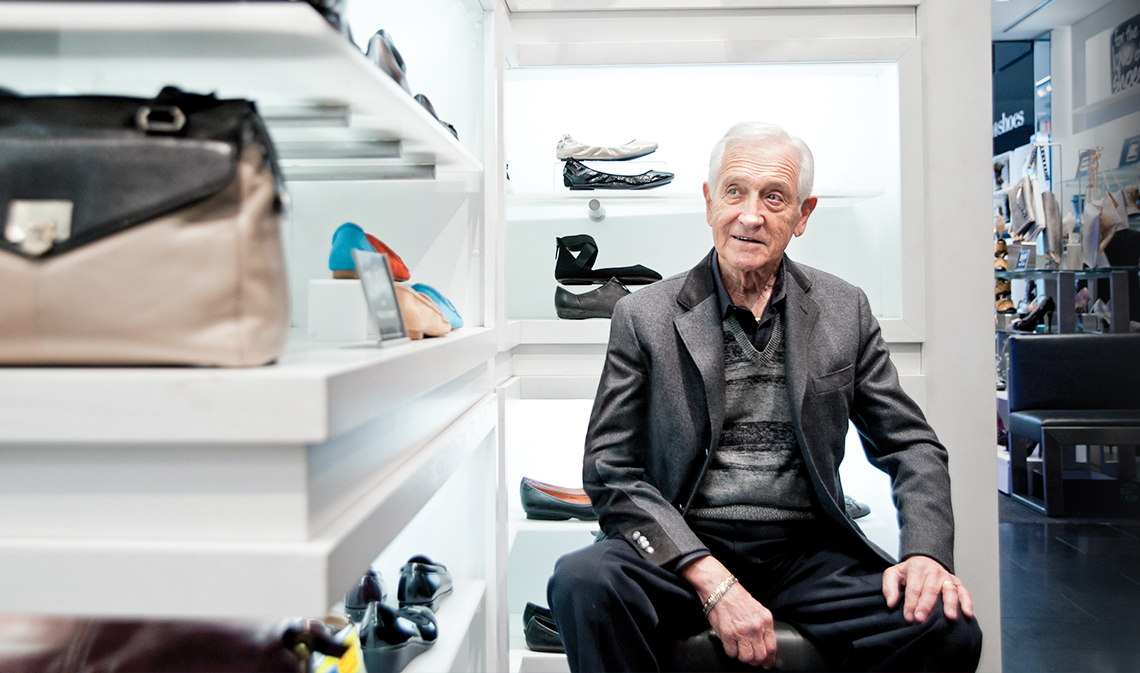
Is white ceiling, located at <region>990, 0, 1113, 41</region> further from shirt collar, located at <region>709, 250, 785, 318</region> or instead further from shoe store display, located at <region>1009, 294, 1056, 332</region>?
shirt collar, located at <region>709, 250, 785, 318</region>

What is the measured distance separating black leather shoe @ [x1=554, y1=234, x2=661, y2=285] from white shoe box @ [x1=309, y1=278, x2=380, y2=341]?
5.63 ft

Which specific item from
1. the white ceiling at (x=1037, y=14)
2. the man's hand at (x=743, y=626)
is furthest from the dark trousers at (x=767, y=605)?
the white ceiling at (x=1037, y=14)

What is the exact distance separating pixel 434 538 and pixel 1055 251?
5.40 m

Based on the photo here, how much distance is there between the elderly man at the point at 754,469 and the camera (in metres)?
1.60

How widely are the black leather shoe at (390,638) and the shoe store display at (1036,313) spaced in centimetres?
553

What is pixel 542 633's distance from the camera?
2.61m

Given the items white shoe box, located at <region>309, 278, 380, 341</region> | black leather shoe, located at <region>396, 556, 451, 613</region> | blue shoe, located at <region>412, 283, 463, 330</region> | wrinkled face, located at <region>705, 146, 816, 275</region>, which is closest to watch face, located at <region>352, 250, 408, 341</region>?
white shoe box, located at <region>309, 278, 380, 341</region>

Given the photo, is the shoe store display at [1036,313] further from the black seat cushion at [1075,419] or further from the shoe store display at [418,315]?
the shoe store display at [418,315]

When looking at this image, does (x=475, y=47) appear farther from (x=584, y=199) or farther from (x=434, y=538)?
(x=434, y=538)

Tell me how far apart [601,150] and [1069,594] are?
10.6 feet

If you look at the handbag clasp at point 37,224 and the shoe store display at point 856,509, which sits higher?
the handbag clasp at point 37,224

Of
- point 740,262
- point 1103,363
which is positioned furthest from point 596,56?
point 1103,363

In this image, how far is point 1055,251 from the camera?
529 centimetres

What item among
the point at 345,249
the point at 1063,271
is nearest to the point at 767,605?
the point at 345,249
